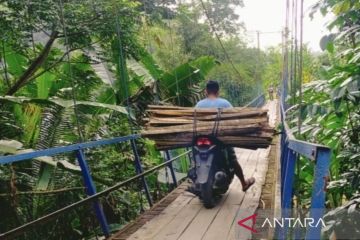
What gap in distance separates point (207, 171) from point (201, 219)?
1.16ft

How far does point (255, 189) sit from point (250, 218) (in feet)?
2.66

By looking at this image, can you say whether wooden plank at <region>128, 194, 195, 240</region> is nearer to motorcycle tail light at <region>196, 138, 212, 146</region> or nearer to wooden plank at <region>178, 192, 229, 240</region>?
wooden plank at <region>178, 192, 229, 240</region>

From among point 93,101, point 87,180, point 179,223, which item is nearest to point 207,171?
point 179,223

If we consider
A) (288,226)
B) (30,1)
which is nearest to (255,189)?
(288,226)

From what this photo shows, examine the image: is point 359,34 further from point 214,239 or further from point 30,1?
point 30,1

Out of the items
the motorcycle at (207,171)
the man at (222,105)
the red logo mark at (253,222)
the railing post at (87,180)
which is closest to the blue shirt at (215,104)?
the man at (222,105)

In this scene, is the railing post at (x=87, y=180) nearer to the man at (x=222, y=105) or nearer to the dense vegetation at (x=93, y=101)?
the dense vegetation at (x=93, y=101)

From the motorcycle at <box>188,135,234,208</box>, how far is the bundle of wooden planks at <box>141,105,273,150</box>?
0.06 m

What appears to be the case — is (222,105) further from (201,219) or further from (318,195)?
(318,195)

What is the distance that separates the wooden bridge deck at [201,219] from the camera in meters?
2.36

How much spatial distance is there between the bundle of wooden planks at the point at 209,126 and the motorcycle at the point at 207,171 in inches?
2.5

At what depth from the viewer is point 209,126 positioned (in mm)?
2902

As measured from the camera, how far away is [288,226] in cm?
145

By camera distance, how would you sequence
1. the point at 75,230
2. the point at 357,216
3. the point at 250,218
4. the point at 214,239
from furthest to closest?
1. the point at 75,230
2. the point at 250,218
3. the point at 214,239
4. the point at 357,216
